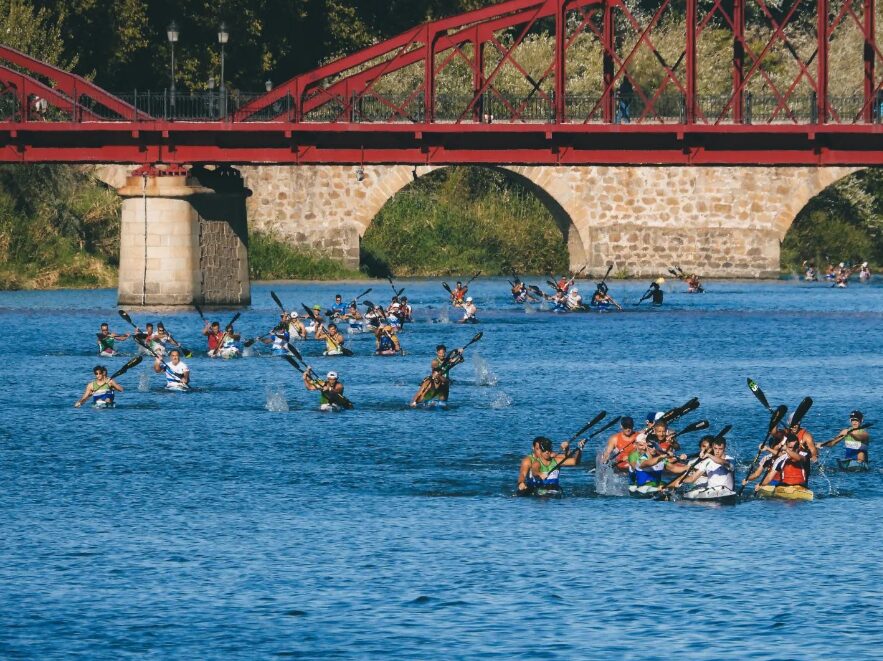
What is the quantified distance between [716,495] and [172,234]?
47207mm

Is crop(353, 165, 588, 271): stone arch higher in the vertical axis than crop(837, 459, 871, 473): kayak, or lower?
higher

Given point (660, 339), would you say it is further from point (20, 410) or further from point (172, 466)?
point (172, 466)

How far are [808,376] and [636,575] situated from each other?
33104mm

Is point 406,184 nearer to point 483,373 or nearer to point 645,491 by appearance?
point 483,373

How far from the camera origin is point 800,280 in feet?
391

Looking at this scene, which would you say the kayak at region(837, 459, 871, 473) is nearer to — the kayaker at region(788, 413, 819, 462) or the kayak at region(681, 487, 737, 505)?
the kayaker at region(788, 413, 819, 462)

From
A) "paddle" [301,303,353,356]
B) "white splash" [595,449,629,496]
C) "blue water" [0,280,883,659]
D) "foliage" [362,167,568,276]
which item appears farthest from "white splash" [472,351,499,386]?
"foliage" [362,167,568,276]

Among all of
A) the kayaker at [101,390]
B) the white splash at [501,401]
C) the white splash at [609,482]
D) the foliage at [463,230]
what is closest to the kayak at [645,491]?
the white splash at [609,482]

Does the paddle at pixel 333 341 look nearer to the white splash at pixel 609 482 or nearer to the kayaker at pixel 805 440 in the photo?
the white splash at pixel 609 482

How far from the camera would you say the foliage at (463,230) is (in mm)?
114250

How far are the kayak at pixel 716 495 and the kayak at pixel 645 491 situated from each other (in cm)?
97

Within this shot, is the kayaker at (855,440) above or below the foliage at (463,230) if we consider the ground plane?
below

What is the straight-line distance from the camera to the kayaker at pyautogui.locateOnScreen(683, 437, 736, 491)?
3831 centimetres

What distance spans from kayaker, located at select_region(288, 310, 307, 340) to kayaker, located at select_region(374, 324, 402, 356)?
11.1 feet
